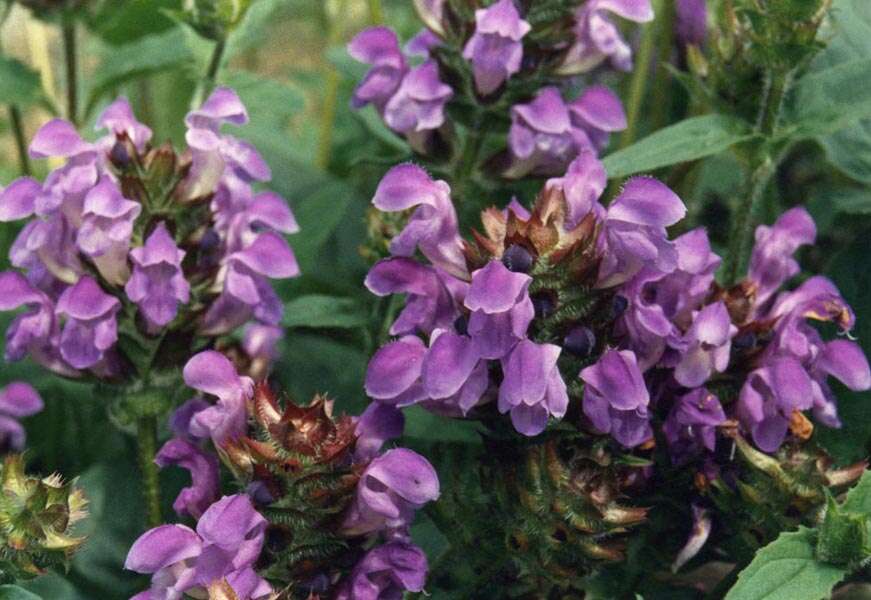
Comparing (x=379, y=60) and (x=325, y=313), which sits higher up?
(x=379, y=60)

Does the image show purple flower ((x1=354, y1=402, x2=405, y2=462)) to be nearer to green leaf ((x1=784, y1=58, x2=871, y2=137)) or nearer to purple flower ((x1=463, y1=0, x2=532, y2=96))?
purple flower ((x1=463, y1=0, x2=532, y2=96))

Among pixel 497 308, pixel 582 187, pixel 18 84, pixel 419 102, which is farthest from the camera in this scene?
pixel 18 84

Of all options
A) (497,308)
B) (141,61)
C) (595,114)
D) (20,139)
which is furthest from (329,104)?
(497,308)

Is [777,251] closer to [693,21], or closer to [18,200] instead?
[693,21]

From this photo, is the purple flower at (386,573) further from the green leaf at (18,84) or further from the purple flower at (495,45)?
the green leaf at (18,84)

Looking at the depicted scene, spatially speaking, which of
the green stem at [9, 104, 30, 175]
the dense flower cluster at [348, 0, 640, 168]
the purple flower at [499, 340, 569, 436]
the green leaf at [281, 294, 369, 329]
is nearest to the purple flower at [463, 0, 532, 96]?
the dense flower cluster at [348, 0, 640, 168]

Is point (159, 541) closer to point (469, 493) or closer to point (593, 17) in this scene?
point (469, 493)

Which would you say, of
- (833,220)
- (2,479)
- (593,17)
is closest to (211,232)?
(2,479)
